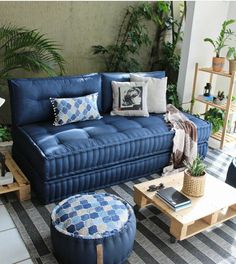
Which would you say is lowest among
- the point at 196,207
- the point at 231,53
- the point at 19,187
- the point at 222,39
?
the point at 19,187

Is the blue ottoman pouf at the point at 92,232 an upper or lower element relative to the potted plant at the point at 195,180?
lower

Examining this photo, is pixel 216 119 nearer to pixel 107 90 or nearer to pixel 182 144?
pixel 182 144

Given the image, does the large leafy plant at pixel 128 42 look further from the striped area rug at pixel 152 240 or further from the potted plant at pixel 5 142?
the striped area rug at pixel 152 240

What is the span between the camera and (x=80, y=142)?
2.60 m

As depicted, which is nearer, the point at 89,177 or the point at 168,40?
the point at 89,177

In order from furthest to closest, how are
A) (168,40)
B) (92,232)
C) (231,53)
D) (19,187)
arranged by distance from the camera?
(168,40)
(231,53)
(19,187)
(92,232)

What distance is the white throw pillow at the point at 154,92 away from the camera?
3379 mm

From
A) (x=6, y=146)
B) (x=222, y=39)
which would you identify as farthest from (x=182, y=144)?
(x=6, y=146)

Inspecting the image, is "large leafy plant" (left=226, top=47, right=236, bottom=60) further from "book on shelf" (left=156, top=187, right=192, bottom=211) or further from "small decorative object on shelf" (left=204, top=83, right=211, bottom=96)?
"book on shelf" (left=156, top=187, right=192, bottom=211)

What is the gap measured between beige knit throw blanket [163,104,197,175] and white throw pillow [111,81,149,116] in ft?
1.11

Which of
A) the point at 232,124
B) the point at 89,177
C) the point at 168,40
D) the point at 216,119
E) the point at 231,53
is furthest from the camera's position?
the point at 168,40

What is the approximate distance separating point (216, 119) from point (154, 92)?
95cm

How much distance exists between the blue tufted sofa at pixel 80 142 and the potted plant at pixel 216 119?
1.86 feet

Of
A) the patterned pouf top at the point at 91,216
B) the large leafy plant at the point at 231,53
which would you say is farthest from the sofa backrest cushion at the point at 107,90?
the patterned pouf top at the point at 91,216
